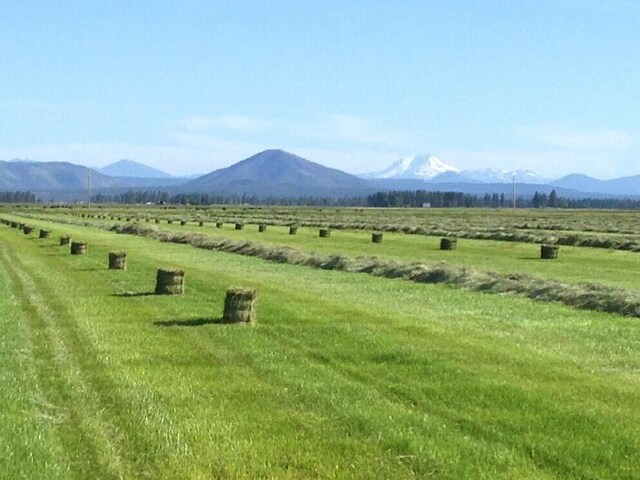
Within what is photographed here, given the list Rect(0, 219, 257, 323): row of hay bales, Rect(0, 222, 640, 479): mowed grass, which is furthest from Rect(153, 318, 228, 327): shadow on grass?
Rect(0, 219, 257, 323): row of hay bales

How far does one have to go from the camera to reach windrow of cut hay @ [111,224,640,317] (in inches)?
1019

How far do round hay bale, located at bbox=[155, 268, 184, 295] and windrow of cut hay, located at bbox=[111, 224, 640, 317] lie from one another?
9092 mm

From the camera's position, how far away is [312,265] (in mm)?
42781

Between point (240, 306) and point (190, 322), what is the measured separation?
1.44m

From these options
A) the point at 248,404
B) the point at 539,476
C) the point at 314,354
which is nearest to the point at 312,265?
the point at 314,354

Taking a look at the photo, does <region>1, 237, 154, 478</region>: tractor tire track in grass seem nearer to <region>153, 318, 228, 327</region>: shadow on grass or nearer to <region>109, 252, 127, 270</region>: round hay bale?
<region>153, 318, 228, 327</region>: shadow on grass

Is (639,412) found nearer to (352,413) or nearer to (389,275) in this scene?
(352,413)

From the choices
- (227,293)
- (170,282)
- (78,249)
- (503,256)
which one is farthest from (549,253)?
(227,293)

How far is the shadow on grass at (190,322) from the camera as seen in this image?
2173 centimetres

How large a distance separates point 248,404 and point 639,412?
5196 mm

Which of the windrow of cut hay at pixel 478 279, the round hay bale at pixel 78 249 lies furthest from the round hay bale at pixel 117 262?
the round hay bale at pixel 78 249

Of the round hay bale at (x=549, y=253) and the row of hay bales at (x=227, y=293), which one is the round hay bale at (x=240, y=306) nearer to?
the row of hay bales at (x=227, y=293)

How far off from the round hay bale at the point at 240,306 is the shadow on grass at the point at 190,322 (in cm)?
33

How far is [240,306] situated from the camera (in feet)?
70.2
